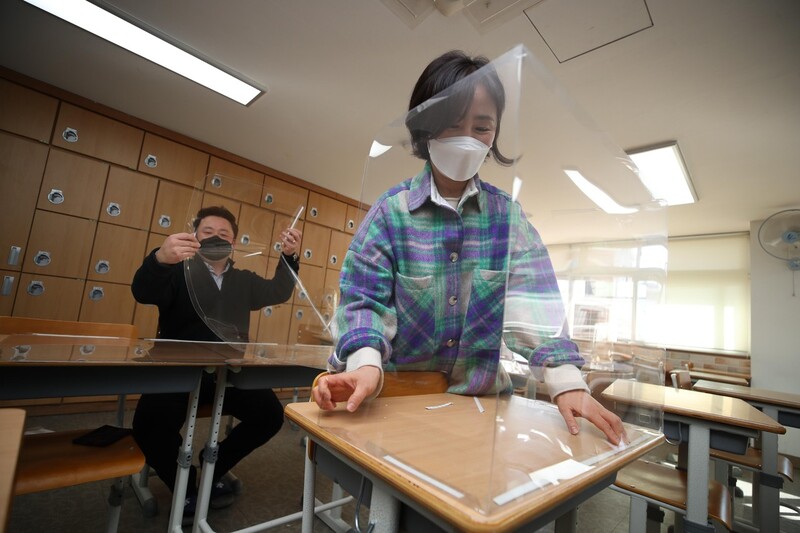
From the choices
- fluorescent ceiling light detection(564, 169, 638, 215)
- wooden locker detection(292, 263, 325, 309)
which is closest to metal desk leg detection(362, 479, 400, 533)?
fluorescent ceiling light detection(564, 169, 638, 215)

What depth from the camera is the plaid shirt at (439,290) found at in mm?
581

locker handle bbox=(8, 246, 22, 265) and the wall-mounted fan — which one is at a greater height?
the wall-mounted fan

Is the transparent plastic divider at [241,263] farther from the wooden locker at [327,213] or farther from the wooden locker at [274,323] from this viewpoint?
the wooden locker at [327,213]

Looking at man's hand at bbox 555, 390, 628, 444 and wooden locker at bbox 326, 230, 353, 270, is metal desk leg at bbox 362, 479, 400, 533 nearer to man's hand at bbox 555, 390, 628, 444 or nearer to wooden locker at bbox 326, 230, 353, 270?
man's hand at bbox 555, 390, 628, 444

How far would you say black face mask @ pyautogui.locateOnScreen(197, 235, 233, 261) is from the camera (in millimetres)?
1642

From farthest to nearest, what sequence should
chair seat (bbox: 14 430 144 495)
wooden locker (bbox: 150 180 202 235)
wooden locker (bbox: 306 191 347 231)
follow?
1. wooden locker (bbox: 150 180 202 235)
2. wooden locker (bbox: 306 191 347 231)
3. chair seat (bbox: 14 430 144 495)

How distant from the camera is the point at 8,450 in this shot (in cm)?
51

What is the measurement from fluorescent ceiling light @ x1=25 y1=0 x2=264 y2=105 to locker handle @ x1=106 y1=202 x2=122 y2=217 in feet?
4.67

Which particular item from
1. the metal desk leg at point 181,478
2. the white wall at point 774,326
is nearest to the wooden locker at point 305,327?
the metal desk leg at point 181,478

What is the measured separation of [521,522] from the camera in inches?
12.7

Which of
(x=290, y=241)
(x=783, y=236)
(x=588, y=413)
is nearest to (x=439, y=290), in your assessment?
(x=588, y=413)

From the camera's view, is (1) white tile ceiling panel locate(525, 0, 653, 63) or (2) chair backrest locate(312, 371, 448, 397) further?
(1) white tile ceiling panel locate(525, 0, 653, 63)

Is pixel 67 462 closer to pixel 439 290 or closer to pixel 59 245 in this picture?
pixel 439 290

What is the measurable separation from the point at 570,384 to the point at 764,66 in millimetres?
2637
